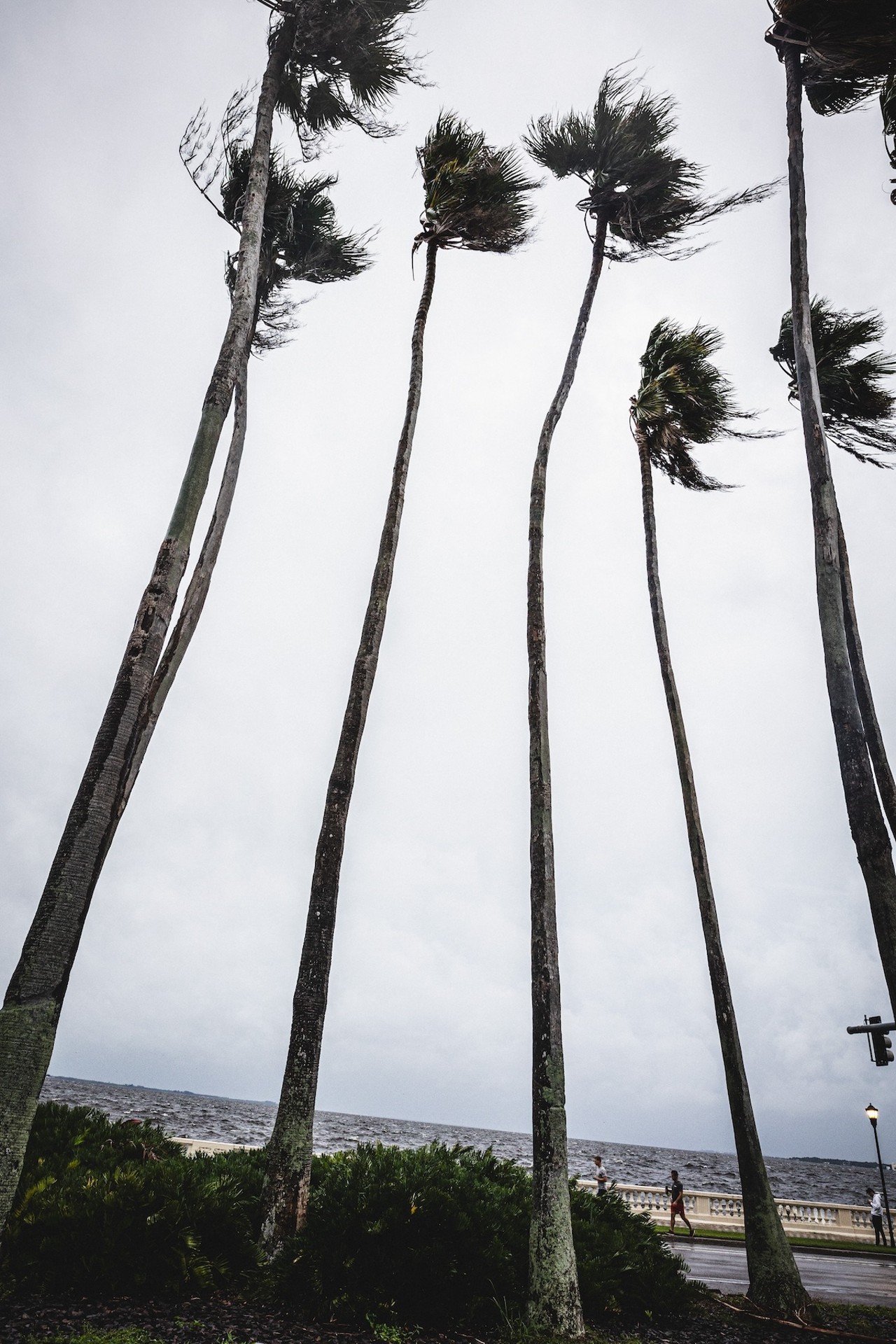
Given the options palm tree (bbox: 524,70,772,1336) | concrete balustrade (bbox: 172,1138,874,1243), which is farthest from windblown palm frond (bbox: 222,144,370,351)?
concrete balustrade (bbox: 172,1138,874,1243)

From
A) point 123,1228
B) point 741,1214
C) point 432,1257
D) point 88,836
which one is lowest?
point 741,1214

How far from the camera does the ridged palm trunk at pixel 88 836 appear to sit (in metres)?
3.92

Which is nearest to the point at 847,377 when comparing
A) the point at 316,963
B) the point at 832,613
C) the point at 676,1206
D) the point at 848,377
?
the point at 848,377

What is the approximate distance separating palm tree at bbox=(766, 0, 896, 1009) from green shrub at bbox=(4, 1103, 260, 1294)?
19.5 feet

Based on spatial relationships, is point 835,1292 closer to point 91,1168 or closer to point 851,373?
point 91,1168

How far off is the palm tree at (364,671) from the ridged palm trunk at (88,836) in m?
3.02

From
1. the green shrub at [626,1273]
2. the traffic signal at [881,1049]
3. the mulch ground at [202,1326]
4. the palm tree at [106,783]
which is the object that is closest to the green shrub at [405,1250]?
the mulch ground at [202,1326]

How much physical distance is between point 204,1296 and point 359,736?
518cm

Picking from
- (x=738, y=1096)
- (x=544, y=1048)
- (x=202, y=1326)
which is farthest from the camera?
(x=738, y=1096)

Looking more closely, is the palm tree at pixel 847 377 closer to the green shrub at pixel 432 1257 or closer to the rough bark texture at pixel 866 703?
the rough bark texture at pixel 866 703

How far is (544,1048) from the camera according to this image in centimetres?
701

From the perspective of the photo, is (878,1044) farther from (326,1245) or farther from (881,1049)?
(326,1245)

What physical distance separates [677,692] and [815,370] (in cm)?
530

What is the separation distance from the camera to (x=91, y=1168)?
6.72 metres
